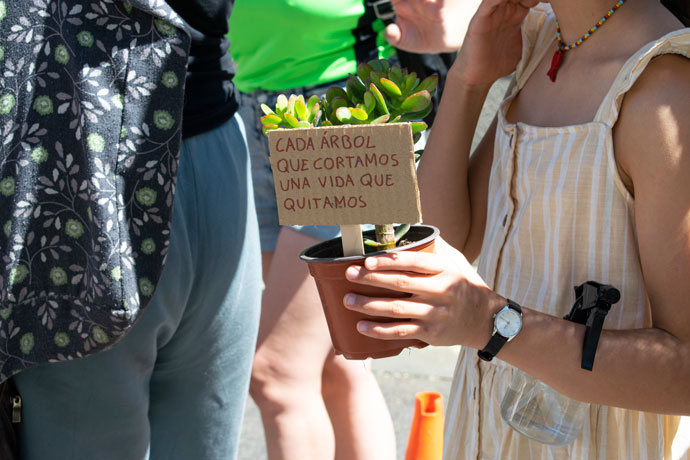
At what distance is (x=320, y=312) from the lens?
7.63ft

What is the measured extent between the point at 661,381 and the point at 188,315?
2.90 ft

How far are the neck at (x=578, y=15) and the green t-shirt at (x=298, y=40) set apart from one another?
0.96 meters

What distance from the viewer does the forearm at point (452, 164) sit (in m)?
1.73

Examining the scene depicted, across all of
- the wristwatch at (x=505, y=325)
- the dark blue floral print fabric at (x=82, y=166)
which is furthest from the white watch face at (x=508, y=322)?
the dark blue floral print fabric at (x=82, y=166)

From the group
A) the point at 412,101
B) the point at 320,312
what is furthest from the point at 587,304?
the point at 320,312

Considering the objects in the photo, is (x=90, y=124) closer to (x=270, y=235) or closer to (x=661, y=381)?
(x=661, y=381)

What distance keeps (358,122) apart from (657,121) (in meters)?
0.46

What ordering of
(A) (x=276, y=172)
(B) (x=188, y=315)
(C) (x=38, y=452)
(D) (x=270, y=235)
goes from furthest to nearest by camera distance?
1. (D) (x=270, y=235)
2. (B) (x=188, y=315)
3. (C) (x=38, y=452)
4. (A) (x=276, y=172)

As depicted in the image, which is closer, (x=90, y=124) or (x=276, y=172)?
(x=276, y=172)

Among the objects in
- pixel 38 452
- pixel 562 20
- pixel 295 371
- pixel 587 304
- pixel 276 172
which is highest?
pixel 562 20

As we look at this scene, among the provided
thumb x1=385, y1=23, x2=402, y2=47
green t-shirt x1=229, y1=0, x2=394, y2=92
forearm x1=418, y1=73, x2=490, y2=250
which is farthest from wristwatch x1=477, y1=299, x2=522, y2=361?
green t-shirt x1=229, y1=0, x2=394, y2=92

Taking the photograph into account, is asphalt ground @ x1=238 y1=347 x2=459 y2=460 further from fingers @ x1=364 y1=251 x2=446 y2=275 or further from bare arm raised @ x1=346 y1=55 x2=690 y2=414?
fingers @ x1=364 y1=251 x2=446 y2=275

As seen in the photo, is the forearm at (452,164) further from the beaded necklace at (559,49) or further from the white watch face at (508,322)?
the white watch face at (508,322)

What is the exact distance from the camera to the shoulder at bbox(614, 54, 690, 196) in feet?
3.98
